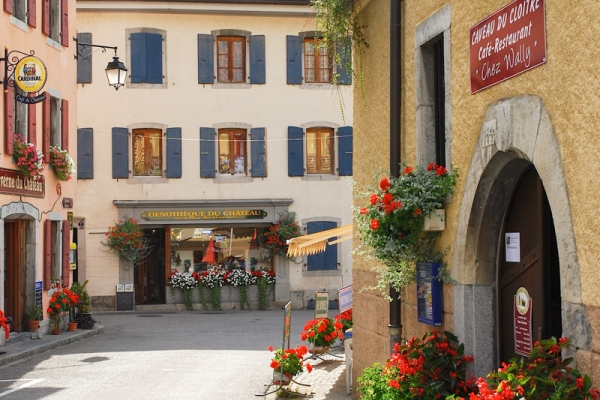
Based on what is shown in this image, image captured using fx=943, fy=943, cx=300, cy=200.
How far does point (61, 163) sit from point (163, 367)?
7.08 meters

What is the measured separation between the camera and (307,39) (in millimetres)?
27312

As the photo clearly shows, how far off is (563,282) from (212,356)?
1058 centimetres

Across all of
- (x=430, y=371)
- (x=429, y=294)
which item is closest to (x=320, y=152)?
(x=429, y=294)

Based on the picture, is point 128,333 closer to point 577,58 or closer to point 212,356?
point 212,356

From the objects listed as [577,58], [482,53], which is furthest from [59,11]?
[577,58]

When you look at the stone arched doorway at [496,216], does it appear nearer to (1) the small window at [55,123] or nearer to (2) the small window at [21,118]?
(2) the small window at [21,118]

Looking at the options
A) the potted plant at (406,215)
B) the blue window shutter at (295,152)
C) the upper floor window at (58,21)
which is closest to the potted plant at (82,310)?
the upper floor window at (58,21)

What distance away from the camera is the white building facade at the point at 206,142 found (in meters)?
26.5

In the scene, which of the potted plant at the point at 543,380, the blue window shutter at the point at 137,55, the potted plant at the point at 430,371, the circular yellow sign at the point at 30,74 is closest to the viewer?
the potted plant at the point at 543,380

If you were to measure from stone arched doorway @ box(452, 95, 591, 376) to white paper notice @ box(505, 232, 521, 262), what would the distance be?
0.14 m

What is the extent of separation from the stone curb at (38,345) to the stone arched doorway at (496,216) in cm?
977

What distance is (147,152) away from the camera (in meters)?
26.7

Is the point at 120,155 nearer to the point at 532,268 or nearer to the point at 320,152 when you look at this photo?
the point at 320,152

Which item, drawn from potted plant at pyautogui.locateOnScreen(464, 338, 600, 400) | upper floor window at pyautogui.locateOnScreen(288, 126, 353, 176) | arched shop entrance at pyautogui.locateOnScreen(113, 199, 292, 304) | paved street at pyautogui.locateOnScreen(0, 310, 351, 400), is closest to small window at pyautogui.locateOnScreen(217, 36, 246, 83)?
upper floor window at pyautogui.locateOnScreen(288, 126, 353, 176)
